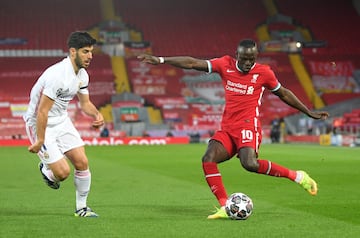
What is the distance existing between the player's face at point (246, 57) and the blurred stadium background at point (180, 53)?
104 ft

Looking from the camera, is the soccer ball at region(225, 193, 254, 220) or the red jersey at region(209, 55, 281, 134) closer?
the soccer ball at region(225, 193, 254, 220)

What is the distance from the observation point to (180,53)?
49.4 meters

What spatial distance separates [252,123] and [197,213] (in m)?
1.33

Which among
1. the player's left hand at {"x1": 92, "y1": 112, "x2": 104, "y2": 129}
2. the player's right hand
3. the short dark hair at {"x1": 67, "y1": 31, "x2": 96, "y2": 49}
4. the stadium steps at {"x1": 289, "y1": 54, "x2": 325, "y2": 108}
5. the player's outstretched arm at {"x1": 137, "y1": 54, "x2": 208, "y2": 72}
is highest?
the short dark hair at {"x1": 67, "y1": 31, "x2": 96, "y2": 49}

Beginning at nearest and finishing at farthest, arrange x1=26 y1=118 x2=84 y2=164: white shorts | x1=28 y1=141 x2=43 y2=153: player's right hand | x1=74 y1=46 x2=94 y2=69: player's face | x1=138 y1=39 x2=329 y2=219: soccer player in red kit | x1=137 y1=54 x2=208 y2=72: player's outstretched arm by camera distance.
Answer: x1=28 y1=141 x2=43 y2=153: player's right hand → x1=137 y1=54 x2=208 y2=72: player's outstretched arm → x1=74 y1=46 x2=94 y2=69: player's face → x1=26 y1=118 x2=84 y2=164: white shorts → x1=138 y1=39 x2=329 y2=219: soccer player in red kit

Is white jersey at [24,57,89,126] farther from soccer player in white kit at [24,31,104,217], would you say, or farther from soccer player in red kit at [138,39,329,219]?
soccer player in red kit at [138,39,329,219]

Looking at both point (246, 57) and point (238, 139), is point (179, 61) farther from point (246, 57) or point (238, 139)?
point (238, 139)

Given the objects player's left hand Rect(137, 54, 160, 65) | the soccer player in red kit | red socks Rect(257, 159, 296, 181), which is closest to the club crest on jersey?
the soccer player in red kit

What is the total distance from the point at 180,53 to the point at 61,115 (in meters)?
41.6

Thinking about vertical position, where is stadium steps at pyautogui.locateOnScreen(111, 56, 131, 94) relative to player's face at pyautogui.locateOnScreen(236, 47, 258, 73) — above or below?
below

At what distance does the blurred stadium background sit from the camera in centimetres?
4469

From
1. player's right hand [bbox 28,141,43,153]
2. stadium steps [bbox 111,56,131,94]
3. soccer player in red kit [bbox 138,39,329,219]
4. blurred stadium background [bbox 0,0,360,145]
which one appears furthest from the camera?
stadium steps [bbox 111,56,131,94]

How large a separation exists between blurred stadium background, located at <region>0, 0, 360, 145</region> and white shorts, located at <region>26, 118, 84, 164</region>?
106ft

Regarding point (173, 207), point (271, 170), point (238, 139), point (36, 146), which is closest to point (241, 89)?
point (238, 139)
